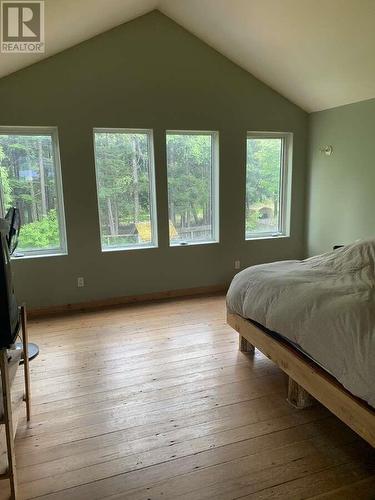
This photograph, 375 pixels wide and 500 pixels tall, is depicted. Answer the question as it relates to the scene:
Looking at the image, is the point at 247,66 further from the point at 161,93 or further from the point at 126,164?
the point at 126,164

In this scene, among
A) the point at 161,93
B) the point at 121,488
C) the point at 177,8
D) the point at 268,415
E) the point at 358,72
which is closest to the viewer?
the point at 121,488

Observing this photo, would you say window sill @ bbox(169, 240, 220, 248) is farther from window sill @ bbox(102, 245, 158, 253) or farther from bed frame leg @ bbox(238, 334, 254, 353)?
bed frame leg @ bbox(238, 334, 254, 353)

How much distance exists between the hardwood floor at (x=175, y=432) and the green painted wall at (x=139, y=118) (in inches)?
46.5

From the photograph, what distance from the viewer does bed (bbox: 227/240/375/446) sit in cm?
174

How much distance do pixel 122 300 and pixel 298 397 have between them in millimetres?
2613

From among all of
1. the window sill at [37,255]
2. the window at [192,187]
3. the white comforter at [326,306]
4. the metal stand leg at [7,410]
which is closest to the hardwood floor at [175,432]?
the metal stand leg at [7,410]

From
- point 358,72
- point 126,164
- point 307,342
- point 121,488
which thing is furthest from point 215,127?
point 121,488

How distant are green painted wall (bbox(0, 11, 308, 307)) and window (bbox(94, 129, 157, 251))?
13 cm

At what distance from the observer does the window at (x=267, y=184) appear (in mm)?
4762

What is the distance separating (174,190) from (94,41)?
1840 millimetres

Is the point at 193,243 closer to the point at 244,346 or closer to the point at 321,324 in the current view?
the point at 244,346

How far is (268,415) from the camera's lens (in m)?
2.24

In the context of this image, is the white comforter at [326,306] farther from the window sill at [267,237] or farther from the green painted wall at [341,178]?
the window sill at [267,237]

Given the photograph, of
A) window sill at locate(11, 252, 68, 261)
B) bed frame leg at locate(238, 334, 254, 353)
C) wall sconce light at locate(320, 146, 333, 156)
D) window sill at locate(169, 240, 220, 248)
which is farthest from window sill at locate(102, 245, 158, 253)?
wall sconce light at locate(320, 146, 333, 156)
